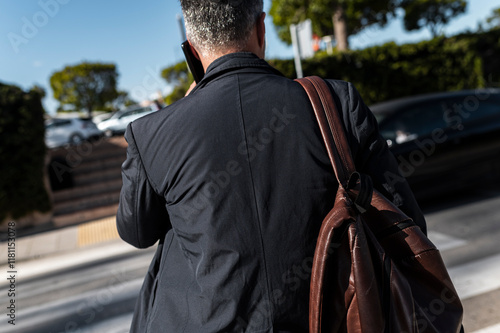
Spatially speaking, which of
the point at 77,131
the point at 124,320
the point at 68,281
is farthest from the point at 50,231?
the point at 77,131

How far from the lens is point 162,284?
117 centimetres

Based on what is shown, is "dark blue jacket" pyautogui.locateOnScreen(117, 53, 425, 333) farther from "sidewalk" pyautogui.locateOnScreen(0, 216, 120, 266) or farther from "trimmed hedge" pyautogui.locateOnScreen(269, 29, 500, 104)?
"trimmed hedge" pyautogui.locateOnScreen(269, 29, 500, 104)

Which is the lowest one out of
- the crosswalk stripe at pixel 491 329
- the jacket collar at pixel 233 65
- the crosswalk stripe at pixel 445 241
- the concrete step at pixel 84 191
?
the concrete step at pixel 84 191

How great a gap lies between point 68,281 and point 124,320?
203 cm

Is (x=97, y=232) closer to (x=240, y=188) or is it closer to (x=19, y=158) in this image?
(x=19, y=158)

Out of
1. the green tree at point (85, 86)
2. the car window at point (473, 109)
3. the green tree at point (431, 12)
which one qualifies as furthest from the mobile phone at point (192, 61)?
the green tree at point (85, 86)

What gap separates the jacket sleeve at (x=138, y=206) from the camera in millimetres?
1161

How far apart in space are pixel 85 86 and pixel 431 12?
30.6 m

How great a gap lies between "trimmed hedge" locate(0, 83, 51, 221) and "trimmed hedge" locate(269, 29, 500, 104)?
8041 mm

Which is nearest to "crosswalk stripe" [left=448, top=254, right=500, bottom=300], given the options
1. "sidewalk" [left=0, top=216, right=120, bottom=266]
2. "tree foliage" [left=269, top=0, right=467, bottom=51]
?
"sidewalk" [left=0, top=216, right=120, bottom=266]

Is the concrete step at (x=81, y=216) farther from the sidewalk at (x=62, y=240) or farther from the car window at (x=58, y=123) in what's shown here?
the car window at (x=58, y=123)

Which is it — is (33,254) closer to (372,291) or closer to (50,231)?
(50,231)

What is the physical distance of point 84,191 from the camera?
412 inches

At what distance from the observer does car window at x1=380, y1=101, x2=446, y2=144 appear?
5.90 metres
